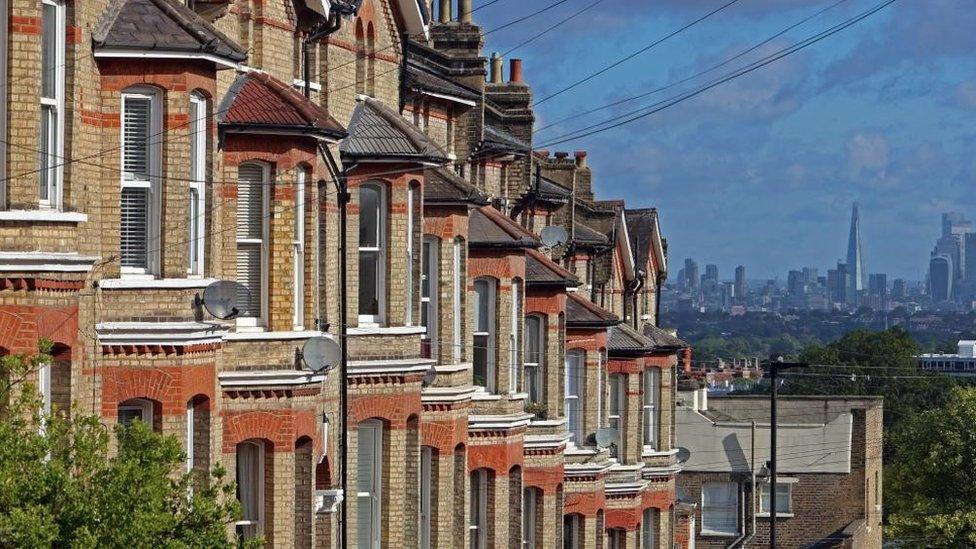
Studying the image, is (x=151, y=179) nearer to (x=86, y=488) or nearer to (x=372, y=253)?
(x=86, y=488)

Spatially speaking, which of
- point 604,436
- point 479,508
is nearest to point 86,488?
point 479,508

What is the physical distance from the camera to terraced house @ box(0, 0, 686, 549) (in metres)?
23.3

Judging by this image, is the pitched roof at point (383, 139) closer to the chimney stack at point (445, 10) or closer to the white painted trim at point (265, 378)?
the white painted trim at point (265, 378)

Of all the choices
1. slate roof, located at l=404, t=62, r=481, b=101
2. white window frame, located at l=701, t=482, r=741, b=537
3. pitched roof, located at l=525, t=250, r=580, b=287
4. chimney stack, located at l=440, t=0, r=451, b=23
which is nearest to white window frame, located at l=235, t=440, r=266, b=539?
slate roof, located at l=404, t=62, r=481, b=101

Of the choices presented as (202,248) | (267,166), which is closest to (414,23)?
(267,166)

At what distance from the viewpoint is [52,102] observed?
2294cm

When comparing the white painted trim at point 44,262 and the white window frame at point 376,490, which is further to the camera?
the white window frame at point 376,490

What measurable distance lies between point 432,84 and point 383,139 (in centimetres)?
604

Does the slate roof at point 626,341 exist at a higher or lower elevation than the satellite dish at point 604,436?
higher

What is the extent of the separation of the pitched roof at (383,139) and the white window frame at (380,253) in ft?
1.85

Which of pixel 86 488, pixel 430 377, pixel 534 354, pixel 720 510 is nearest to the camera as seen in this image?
pixel 86 488

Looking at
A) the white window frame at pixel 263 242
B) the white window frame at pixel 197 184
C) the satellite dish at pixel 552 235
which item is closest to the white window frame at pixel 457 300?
the white window frame at pixel 263 242

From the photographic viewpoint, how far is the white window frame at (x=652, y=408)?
203 ft

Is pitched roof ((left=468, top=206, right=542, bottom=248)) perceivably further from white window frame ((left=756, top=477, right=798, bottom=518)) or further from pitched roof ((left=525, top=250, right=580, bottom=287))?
white window frame ((left=756, top=477, right=798, bottom=518))
